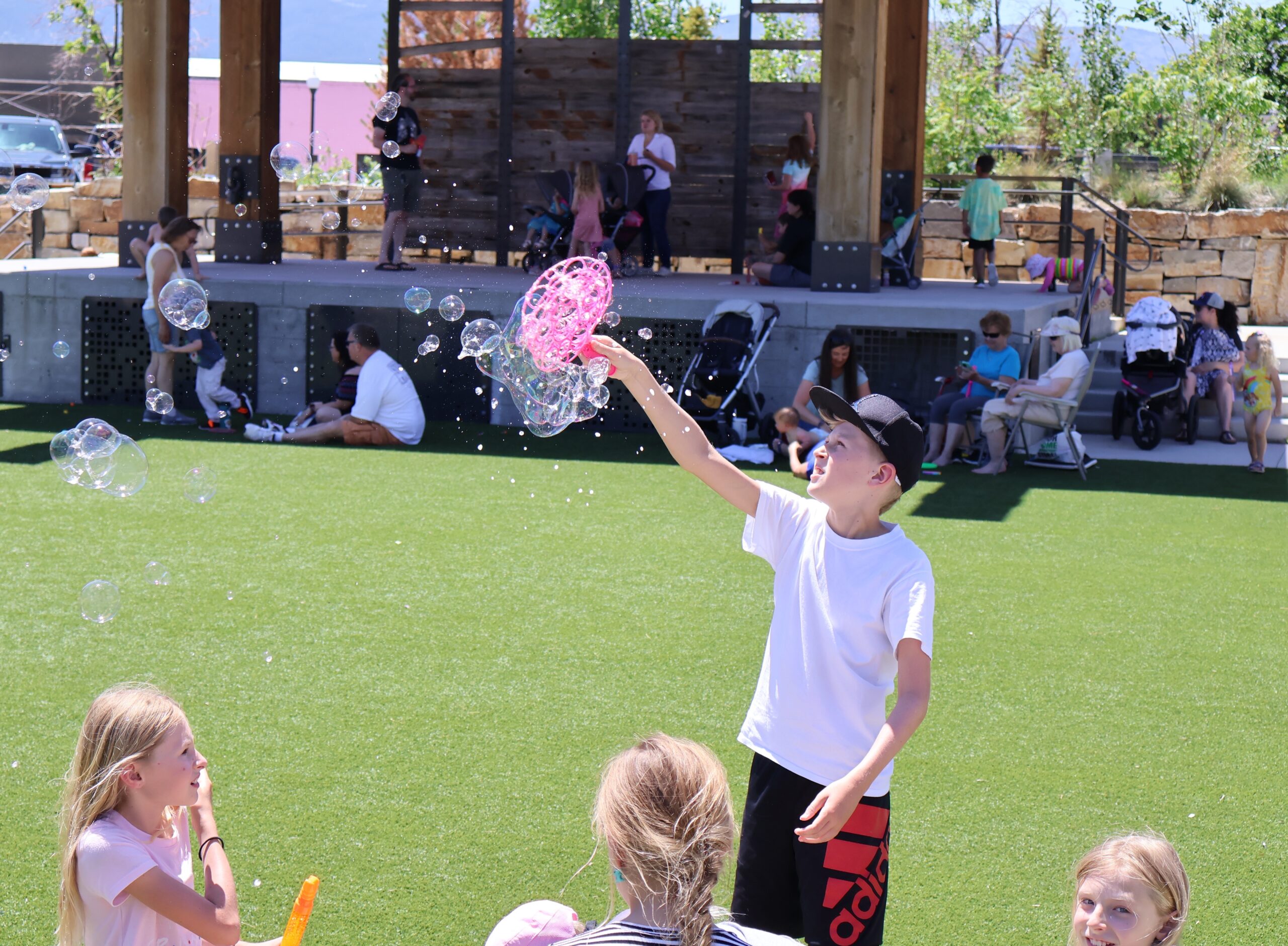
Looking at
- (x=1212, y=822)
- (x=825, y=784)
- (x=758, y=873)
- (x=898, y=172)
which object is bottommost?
(x=1212, y=822)

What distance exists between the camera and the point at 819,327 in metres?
13.0

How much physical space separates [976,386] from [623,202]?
577 centimetres

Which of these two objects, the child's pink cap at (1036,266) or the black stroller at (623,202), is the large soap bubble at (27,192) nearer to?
the black stroller at (623,202)

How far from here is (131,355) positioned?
1438 centimetres

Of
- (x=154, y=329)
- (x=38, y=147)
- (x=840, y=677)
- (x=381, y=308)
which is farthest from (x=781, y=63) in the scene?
(x=840, y=677)

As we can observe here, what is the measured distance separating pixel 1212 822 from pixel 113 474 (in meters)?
4.29

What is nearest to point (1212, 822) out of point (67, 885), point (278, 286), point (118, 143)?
point (67, 885)

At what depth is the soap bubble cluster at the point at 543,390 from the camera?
466cm

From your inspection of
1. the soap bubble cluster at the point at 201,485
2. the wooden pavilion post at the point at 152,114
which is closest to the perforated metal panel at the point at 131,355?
the wooden pavilion post at the point at 152,114

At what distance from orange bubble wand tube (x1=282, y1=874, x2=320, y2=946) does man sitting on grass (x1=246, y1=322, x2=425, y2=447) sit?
947cm

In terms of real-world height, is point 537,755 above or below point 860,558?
below

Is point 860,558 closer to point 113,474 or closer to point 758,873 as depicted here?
point 758,873

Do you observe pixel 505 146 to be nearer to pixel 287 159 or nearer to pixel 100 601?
pixel 287 159

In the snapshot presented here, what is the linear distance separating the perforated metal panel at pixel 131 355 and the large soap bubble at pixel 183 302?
5.03 metres
